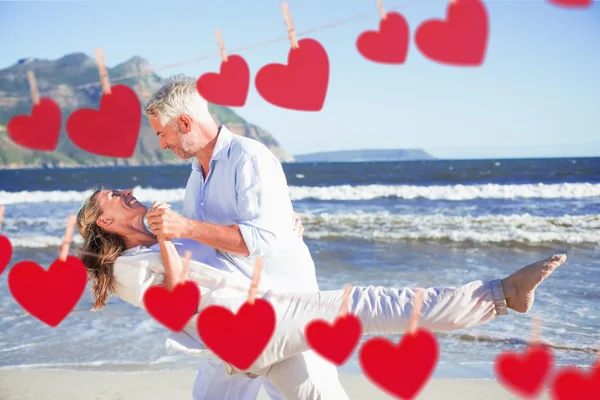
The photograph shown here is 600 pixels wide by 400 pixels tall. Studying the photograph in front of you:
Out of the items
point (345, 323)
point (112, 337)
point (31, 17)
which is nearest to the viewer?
point (345, 323)

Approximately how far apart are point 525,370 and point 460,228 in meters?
6.80

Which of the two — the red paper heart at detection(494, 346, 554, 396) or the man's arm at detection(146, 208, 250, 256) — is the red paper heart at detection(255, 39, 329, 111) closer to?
the man's arm at detection(146, 208, 250, 256)

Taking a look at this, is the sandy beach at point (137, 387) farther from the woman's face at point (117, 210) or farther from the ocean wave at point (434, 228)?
the ocean wave at point (434, 228)

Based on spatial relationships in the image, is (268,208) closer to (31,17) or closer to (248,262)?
(248,262)

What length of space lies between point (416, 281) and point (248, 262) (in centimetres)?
304

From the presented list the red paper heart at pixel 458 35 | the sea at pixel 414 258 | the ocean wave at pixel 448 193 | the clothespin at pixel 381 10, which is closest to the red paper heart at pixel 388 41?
the clothespin at pixel 381 10

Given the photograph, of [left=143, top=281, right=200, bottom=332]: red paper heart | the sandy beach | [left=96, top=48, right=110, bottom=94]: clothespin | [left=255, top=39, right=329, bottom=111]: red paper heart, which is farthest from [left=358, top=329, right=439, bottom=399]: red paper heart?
the sandy beach

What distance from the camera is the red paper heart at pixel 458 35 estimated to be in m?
1.44

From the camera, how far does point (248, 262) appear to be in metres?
2.34

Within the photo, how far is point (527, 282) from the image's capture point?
5.97ft

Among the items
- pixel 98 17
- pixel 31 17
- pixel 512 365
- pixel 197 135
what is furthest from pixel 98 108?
pixel 98 17

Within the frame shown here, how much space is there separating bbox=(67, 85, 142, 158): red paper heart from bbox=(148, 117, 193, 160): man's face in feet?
0.75

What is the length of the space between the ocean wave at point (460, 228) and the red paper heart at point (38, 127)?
583 cm

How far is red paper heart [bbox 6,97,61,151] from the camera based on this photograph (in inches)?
73.9
